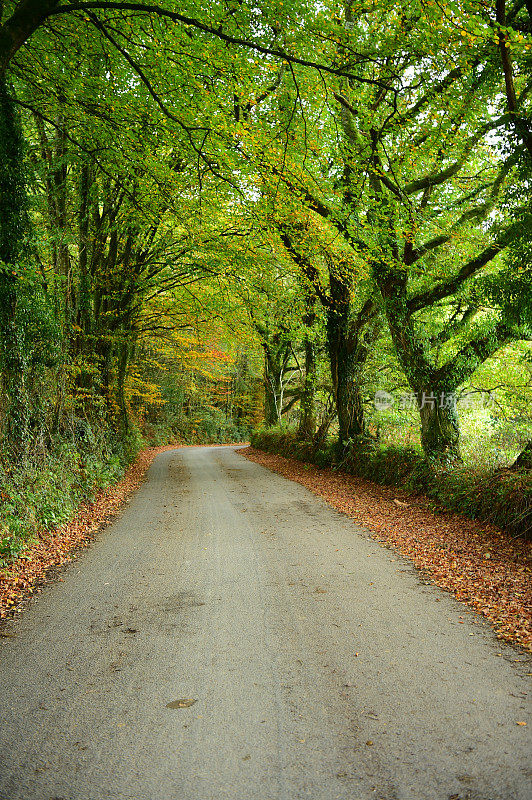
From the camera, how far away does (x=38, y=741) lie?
2.77 meters

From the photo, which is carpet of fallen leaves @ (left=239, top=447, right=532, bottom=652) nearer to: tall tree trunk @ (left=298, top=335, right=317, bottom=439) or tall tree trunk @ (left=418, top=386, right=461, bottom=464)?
tall tree trunk @ (left=418, top=386, right=461, bottom=464)

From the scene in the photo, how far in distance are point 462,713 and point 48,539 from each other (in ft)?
19.4

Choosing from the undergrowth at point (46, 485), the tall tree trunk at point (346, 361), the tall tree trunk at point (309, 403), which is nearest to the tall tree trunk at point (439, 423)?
the tall tree trunk at point (346, 361)

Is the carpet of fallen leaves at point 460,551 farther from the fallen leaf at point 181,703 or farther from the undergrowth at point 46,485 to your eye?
the undergrowth at point 46,485

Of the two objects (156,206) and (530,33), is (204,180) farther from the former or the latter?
(530,33)

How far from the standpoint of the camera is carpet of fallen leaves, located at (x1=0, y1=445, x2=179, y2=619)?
5117 millimetres

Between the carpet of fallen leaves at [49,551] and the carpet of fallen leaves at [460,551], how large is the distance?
4.61 metres

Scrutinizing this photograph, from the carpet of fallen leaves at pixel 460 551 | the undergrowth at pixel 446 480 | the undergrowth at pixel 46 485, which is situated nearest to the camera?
the carpet of fallen leaves at pixel 460 551

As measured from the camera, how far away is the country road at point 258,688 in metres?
2.46

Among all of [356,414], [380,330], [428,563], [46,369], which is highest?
[380,330]

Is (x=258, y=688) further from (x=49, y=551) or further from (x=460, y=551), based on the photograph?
(x=49, y=551)

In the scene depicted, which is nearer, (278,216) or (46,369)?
(46,369)

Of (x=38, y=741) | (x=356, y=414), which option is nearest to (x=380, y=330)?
(x=356, y=414)

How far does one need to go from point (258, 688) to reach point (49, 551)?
14.4 ft
